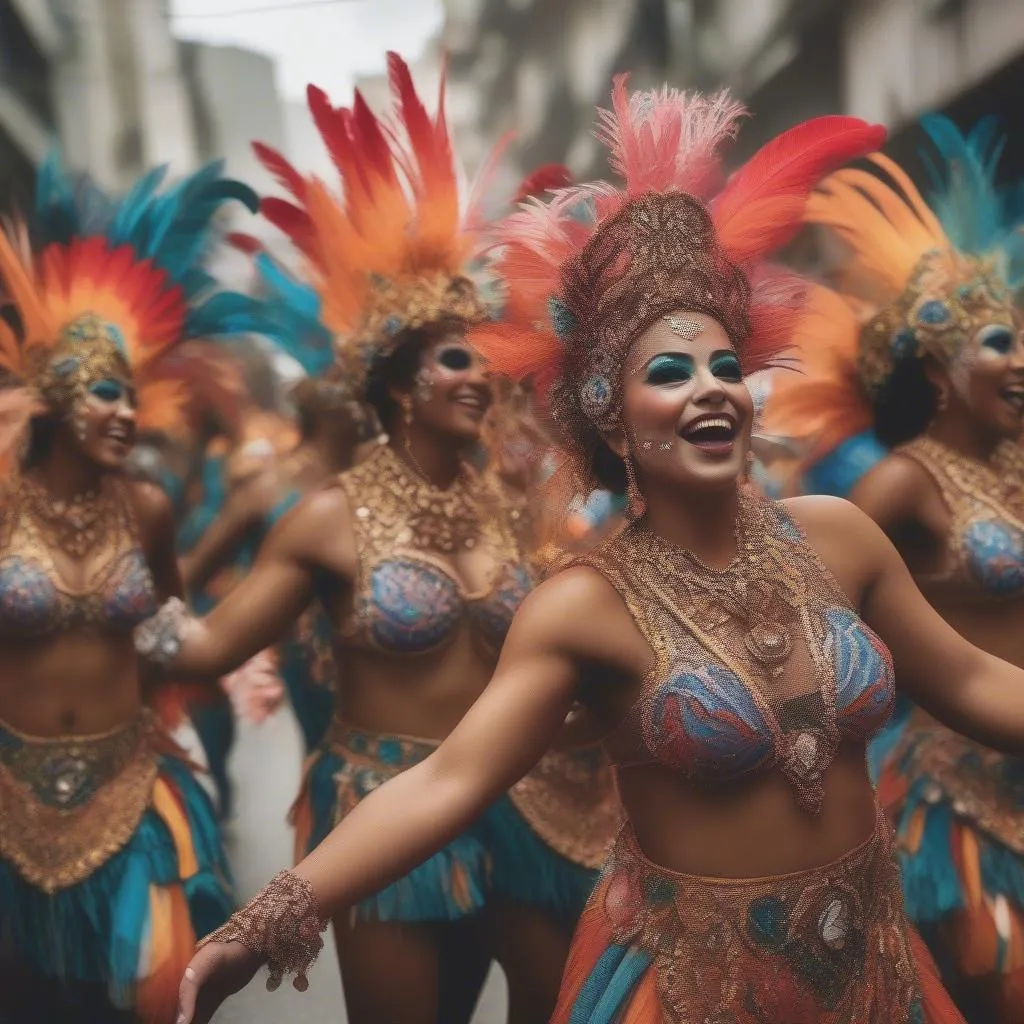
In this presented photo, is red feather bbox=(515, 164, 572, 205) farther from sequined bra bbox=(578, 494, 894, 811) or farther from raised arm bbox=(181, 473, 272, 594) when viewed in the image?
raised arm bbox=(181, 473, 272, 594)

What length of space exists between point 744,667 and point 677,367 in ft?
1.68

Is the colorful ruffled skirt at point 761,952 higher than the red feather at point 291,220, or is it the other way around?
the red feather at point 291,220

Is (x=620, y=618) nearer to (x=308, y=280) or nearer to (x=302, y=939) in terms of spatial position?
(x=302, y=939)

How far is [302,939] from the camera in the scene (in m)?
2.06

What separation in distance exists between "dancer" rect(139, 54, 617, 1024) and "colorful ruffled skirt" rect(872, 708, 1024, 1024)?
838mm

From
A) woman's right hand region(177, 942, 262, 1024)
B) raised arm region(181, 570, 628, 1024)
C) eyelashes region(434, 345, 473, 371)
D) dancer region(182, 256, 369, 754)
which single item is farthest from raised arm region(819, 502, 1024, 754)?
dancer region(182, 256, 369, 754)

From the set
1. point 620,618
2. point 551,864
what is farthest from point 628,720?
point 551,864

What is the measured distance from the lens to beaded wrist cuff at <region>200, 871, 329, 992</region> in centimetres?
202

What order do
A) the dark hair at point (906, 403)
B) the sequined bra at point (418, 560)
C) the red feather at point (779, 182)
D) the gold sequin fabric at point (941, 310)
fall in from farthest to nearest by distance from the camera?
the dark hair at point (906, 403) → the gold sequin fabric at point (941, 310) → the sequined bra at point (418, 560) → the red feather at point (779, 182)

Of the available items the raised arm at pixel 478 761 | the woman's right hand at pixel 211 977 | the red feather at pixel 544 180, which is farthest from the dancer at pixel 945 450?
the woman's right hand at pixel 211 977

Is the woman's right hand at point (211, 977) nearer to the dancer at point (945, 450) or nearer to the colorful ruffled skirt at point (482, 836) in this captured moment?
the colorful ruffled skirt at point (482, 836)

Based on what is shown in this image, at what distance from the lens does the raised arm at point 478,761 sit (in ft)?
7.02

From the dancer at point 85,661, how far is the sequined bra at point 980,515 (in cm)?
221

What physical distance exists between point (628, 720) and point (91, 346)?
253 centimetres
